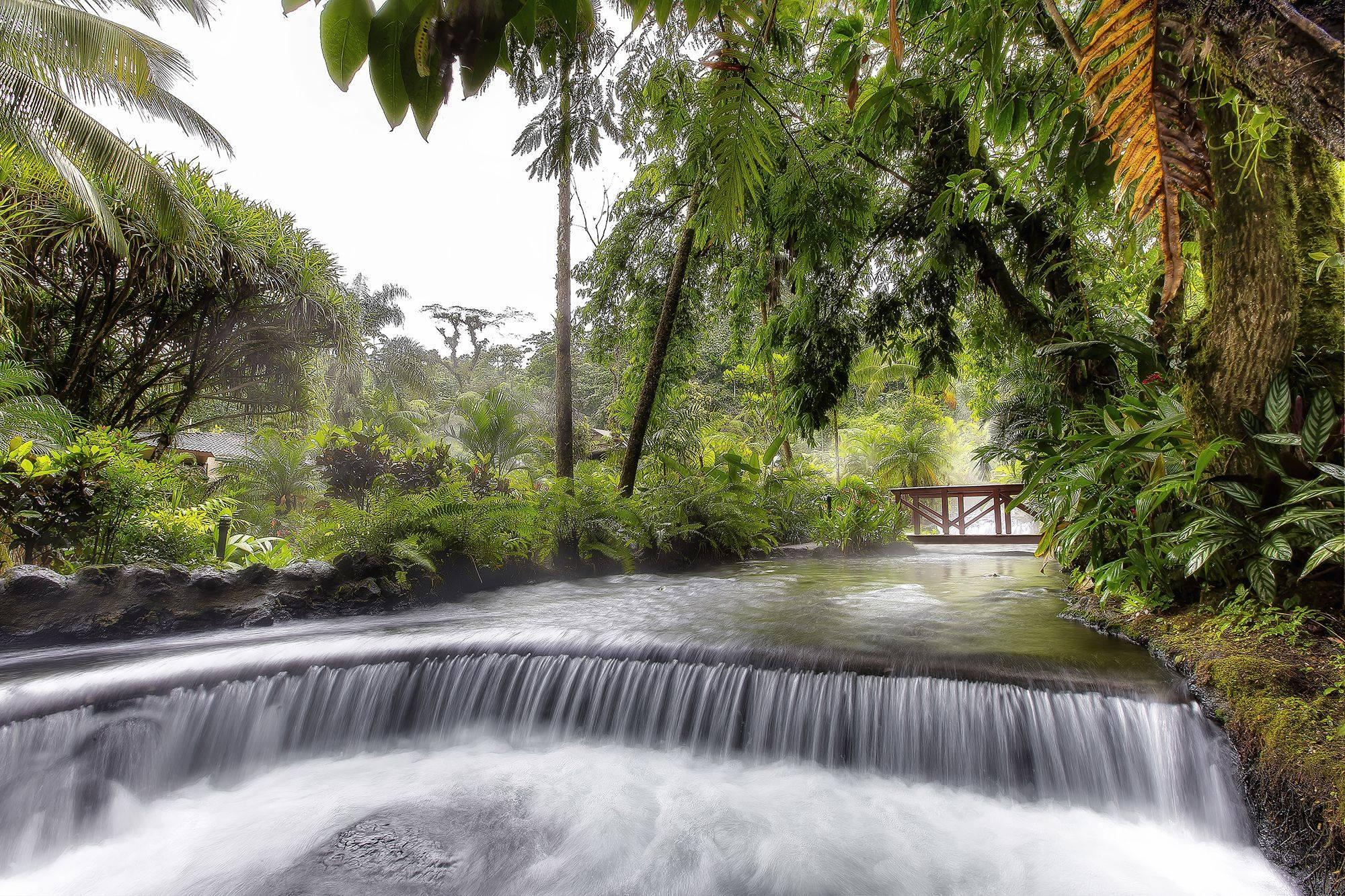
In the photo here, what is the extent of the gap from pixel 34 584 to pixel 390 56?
6.09 metres

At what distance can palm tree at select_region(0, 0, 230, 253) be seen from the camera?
7289 millimetres

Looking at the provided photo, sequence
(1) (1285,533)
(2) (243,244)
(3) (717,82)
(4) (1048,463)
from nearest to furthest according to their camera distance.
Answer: (3) (717,82) → (1) (1285,533) → (4) (1048,463) → (2) (243,244)

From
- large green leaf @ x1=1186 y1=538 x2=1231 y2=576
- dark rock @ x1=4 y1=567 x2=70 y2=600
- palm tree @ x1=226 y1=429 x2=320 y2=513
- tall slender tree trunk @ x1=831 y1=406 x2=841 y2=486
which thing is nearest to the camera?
large green leaf @ x1=1186 y1=538 x2=1231 y2=576

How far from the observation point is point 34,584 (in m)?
4.58

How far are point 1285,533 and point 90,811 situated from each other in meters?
5.40

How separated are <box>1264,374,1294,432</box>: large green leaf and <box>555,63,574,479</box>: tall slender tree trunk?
915cm

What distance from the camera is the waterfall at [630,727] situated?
2670 mm

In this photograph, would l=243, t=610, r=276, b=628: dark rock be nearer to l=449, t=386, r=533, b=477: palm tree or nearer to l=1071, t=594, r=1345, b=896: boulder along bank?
l=1071, t=594, r=1345, b=896: boulder along bank

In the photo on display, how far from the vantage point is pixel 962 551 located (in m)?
10.4

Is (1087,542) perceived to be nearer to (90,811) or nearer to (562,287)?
(90,811)

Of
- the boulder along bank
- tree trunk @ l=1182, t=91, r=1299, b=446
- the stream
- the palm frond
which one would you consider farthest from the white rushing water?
the palm frond

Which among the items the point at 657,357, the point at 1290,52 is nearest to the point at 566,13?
the point at 1290,52

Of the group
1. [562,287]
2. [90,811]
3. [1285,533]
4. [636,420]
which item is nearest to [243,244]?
[562,287]

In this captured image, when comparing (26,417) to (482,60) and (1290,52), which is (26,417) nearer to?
(482,60)
